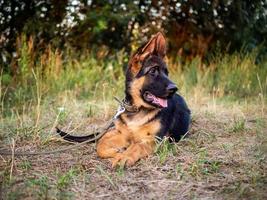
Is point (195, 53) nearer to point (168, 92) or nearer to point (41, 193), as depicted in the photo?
point (168, 92)

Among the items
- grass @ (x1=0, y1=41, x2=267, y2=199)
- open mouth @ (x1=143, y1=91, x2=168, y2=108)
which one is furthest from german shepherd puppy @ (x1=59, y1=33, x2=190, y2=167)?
grass @ (x1=0, y1=41, x2=267, y2=199)

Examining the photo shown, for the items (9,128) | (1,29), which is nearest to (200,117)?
(9,128)

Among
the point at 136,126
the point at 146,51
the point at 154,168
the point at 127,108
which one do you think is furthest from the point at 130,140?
the point at 146,51

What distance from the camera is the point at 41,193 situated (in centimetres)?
405

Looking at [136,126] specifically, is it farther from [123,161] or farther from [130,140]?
[123,161]

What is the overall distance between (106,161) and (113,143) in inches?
12.3

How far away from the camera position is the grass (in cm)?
422

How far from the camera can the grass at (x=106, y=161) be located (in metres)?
4.22

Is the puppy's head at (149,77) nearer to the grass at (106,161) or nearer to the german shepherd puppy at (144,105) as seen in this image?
the german shepherd puppy at (144,105)

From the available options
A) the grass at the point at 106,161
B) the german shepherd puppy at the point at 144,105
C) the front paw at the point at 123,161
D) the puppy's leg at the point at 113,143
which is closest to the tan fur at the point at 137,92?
the german shepherd puppy at the point at 144,105

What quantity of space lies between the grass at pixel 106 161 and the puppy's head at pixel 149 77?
51 cm

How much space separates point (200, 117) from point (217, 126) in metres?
0.53

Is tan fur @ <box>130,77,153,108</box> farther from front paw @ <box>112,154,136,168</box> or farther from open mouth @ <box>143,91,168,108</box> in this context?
front paw @ <box>112,154,136,168</box>

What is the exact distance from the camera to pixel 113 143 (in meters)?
5.30
